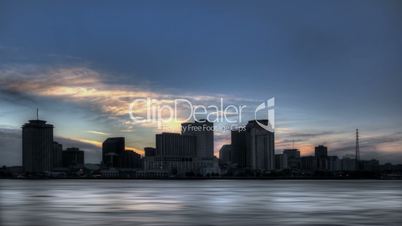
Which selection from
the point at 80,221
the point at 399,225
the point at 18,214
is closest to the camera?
the point at 399,225

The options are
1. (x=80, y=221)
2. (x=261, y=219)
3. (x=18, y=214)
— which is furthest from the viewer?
(x=18, y=214)

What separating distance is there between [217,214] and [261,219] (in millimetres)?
7538

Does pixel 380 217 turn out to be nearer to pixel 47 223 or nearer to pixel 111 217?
pixel 111 217

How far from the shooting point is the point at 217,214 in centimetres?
6294

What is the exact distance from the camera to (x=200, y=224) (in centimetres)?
5144

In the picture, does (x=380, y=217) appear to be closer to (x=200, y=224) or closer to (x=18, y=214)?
(x=200, y=224)

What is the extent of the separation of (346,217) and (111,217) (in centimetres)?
2170

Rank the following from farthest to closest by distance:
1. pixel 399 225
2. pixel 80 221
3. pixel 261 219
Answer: pixel 261 219 < pixel 80 221 < pixel 399 225

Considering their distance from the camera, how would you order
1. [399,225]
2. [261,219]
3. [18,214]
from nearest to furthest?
1. [399,225]
2. [261,219]
3. [18,214]

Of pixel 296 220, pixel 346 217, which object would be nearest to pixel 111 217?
pixel 296 220

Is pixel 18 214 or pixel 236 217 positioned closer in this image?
pixel 236 217

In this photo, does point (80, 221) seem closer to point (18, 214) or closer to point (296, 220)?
point (18, 214)

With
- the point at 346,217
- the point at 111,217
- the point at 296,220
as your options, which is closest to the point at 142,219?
the point at 111,217

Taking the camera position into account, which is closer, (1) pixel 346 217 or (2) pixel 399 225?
(2) pixel 399 225
